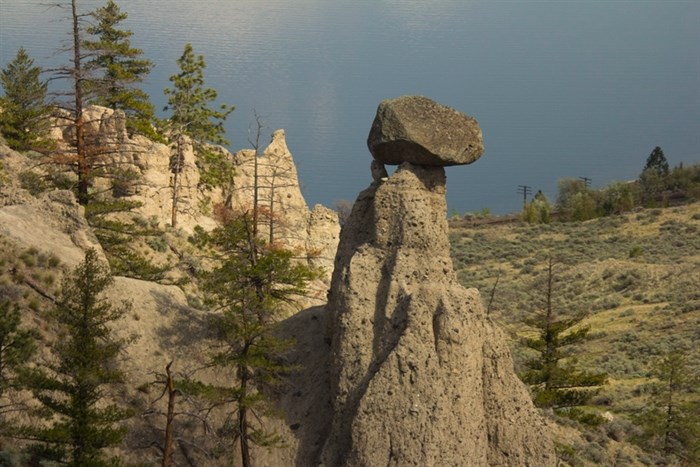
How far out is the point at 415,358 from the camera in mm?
19328

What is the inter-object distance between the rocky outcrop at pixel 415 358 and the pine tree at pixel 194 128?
24.9m

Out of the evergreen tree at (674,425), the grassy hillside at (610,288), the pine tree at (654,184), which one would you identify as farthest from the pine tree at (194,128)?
the pine tree at (654,184)

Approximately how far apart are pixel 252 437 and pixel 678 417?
20239 millimetres

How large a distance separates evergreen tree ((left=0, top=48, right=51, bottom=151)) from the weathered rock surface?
17367mm

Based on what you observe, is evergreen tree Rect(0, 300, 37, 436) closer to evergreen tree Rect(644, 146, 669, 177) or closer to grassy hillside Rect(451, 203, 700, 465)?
grassy hillside Rect(451, 203, 700, 465)

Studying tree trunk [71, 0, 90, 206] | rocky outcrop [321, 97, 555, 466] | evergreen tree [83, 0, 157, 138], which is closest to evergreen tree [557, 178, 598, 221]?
evergreen tree [83, 0, 157, 138]

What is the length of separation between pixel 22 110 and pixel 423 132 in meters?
30.5

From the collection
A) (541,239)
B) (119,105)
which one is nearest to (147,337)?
(119,105)

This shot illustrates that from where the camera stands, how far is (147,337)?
2278 cm

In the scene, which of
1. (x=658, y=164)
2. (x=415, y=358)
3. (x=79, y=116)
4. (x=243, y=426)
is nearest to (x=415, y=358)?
(x=415, y=358)

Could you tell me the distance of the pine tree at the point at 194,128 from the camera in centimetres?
4666

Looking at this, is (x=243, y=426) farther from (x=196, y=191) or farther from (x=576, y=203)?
(x=576, y=203)

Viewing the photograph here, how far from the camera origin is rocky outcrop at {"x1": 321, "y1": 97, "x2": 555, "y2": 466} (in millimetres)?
18953

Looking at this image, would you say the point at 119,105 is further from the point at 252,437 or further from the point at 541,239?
the point at 541,239
